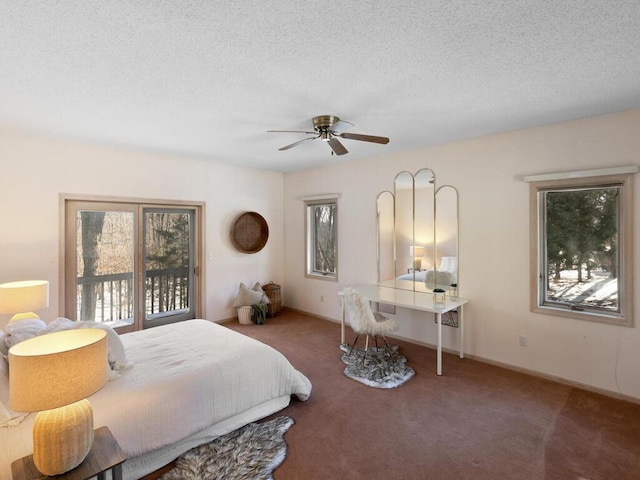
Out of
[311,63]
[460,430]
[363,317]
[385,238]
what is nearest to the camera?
[311,63]

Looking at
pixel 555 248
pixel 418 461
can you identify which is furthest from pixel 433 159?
pixel 418 461

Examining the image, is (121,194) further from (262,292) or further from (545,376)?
(545,376)

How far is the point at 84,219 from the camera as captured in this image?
407 cm

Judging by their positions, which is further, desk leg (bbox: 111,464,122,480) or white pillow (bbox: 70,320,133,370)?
white pillow (bbox: 70,320,133,370)

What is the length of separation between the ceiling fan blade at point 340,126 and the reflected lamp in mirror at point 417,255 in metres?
1.88

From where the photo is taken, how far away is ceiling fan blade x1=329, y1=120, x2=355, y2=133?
3.11 metres

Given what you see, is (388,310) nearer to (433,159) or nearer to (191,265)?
(433,159)

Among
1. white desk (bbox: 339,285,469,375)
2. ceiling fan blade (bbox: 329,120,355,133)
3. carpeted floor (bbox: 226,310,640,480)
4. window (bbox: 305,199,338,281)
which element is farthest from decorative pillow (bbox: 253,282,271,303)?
ceiling fan blade (bbox: 329,120,355,133)

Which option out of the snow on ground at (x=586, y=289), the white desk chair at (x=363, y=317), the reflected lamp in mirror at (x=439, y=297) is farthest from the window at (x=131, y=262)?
the snow on ground at (x=586, y=289)

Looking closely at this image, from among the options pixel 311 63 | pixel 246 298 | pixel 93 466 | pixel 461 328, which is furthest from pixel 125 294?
pixel 461 328

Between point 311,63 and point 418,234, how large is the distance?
9.16ft

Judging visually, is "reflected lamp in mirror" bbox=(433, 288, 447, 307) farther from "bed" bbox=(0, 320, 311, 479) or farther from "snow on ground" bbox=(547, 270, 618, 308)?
"bed" bbox=(0, 320, 311, 479)

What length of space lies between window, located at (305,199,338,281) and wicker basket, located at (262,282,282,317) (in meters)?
0.64

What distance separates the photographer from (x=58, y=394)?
1.34 metres
